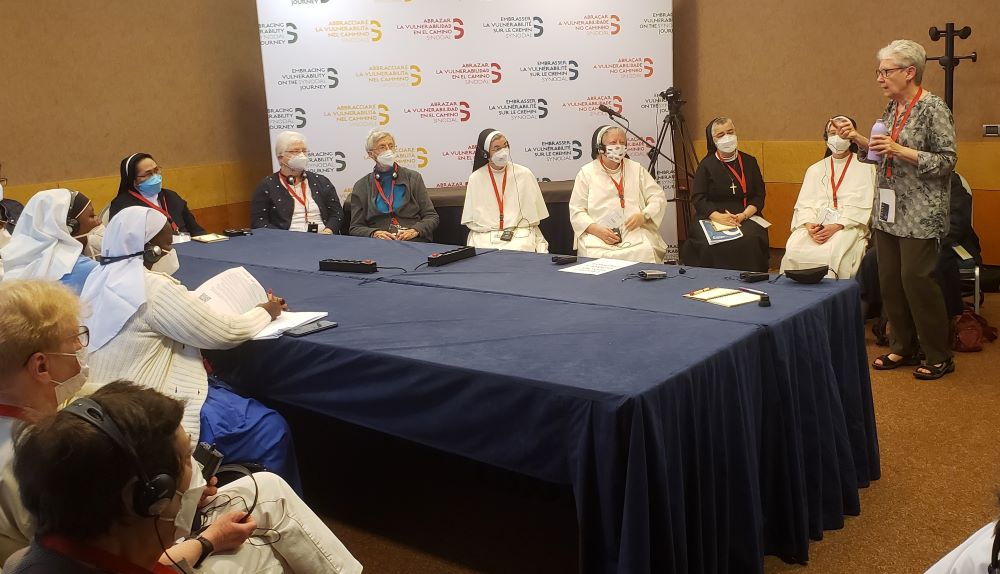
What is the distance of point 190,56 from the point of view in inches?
275

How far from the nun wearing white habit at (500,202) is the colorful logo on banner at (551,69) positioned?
5.05ft

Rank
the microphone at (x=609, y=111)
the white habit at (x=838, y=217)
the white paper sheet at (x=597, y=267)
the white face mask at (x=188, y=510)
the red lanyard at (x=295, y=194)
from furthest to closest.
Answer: the microphone at (x=609, y=111)
the red lanyard at (x=295, y=194)
the white habit at (x=838, y=217)
the white paper sheet at (x=597, y=267)
the white face mask at (x=188, y=510)

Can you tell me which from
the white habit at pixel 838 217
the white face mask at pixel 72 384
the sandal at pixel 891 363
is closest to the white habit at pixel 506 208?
the white habit at pixel 838 217

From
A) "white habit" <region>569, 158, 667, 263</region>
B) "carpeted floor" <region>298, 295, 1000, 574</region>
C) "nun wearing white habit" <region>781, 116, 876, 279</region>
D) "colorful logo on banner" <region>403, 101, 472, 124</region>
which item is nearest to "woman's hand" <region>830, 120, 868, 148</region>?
"nun wearing white habit" <region>781, 116, 876, 279</region>

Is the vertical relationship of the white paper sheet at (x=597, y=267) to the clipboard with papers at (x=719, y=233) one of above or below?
above

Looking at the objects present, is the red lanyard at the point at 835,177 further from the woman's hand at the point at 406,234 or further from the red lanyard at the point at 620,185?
the woman's hand at the point at 406,234

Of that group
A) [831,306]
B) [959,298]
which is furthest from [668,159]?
[831,306]

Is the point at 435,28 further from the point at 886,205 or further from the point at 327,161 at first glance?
the point at 886,205

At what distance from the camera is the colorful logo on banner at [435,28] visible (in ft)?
22.4

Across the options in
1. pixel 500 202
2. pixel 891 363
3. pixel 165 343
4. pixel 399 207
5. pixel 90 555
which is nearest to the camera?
pixel 90 555

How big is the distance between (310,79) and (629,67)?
2421 millimetres

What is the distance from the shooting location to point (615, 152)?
17.0ft

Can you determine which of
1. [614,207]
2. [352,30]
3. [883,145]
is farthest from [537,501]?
[352,30]

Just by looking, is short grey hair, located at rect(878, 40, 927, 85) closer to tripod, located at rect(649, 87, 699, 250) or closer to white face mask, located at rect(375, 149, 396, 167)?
tripod, located at rect(649, 87, 699, 250)
